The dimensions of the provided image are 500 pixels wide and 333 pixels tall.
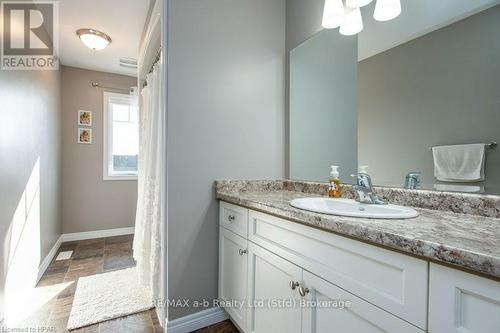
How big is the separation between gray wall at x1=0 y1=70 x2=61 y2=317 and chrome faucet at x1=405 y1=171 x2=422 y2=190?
2277 mm

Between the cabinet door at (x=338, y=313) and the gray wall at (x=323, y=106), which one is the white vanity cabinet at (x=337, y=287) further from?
the gray wall at (x=323, y=106)

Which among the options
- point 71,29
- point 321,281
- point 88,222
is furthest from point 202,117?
point 88,222

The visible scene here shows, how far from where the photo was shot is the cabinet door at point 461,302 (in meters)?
0.51

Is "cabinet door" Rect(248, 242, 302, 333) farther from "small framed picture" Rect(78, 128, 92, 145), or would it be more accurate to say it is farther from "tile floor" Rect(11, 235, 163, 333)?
"small framed picture" Rect(78, 128, 92, 145)

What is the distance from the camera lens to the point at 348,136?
1.50 m

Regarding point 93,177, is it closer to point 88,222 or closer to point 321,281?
point 88,222

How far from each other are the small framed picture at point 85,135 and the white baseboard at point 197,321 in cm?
297

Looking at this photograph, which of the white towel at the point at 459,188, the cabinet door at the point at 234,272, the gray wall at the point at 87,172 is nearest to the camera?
the white towel at the point at 459,188

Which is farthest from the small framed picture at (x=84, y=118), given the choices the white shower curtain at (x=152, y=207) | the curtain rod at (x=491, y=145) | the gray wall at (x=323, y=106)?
the curtain rod at (x=491, y=145)

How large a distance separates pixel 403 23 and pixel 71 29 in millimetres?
2915

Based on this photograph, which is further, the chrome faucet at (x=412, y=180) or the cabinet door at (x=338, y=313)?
the chrome faucet at (x=412, y=180)

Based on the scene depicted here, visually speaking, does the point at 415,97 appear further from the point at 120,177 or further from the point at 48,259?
the point at 120,177

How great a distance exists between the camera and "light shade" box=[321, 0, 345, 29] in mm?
1441

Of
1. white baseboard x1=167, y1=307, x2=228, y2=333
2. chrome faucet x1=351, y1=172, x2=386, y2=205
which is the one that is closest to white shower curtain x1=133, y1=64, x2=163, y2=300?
white baseboard x1=167, y1=307, x2=228, y2=333
